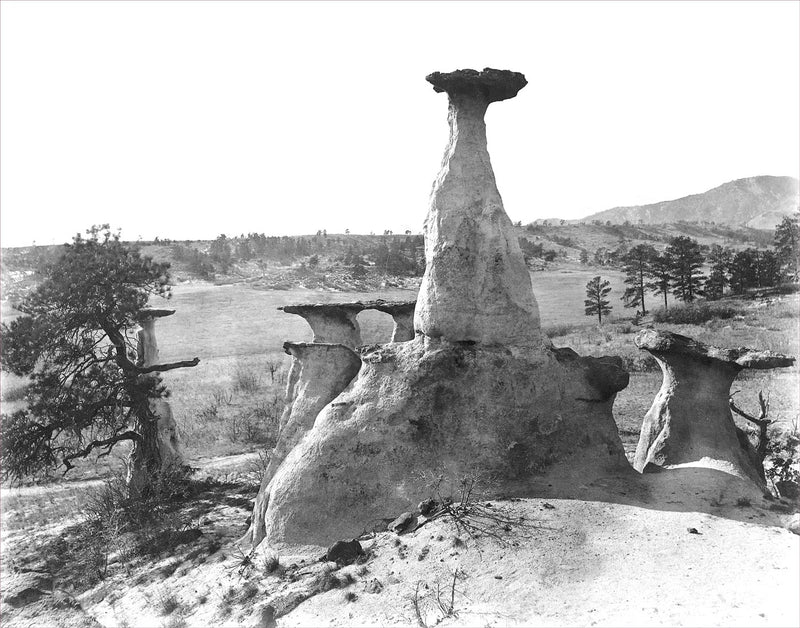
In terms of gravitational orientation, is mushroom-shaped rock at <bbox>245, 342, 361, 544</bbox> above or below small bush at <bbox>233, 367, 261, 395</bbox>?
above

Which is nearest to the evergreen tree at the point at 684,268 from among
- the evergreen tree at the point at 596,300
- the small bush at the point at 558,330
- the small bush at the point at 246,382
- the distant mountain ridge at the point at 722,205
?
the evergreen tree at the point at 596,300

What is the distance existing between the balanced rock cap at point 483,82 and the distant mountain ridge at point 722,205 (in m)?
170

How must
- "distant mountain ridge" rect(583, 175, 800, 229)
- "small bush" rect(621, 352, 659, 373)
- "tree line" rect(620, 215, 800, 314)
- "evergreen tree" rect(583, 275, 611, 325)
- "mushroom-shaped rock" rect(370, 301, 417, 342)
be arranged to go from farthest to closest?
"distant mountain ridge" rect(583, 175, 800, 229), "tree line" rect(620, 215, 800, 314), "evergreen tree" rect(583, 275, 611, 325), "small bush" rect(621, 352, 659, 373), "mushroom-shaped rock" rect(370, 301, 417, 342)

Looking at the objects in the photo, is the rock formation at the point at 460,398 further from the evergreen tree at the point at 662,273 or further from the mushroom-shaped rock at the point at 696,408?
the evergreen tree at the point at 662,273

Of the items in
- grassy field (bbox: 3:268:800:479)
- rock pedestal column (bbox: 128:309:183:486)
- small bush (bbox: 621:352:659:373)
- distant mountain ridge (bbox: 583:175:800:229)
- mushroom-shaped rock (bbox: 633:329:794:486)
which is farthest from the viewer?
distant mountain ridge (bbox: 583:175:800:229)

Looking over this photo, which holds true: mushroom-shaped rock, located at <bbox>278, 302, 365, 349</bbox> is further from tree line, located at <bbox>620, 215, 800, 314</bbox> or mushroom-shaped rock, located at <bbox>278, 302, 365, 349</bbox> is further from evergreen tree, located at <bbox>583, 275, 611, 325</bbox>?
tree line, located at <bbox>620, 215, 800, 314</bbox>

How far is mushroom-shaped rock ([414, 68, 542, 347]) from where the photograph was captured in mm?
8609

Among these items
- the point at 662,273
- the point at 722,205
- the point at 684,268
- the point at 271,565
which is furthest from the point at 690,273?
the point at 722,205

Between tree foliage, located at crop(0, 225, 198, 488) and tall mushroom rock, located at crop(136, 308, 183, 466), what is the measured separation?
0.22 meters

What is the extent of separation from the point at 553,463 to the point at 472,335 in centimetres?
186

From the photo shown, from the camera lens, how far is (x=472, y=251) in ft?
28.5

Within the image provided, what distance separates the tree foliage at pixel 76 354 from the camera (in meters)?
12.9

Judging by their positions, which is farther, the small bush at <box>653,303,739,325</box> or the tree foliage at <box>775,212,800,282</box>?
the tree foliage at <box>775,212,800,282</box>

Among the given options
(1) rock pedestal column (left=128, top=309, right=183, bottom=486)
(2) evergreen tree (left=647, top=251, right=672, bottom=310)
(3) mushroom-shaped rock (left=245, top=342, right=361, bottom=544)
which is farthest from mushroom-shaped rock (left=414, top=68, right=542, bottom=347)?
(2) evergreen tree (left=647, top=251, right=672, bottom=310)
